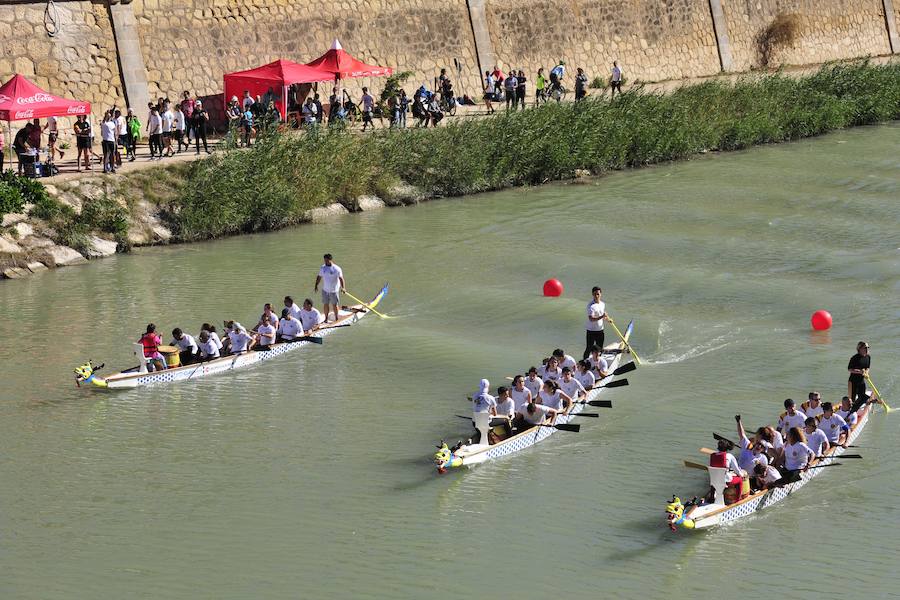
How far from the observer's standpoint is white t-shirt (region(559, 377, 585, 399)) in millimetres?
18359

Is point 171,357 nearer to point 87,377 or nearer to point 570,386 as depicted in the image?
point 87,377

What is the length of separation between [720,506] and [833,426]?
2665 mm

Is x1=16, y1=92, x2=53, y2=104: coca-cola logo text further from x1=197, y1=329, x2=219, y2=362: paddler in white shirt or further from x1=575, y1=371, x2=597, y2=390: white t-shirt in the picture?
x1=575, y1=371, x2=597, y2=390: white t-shirt

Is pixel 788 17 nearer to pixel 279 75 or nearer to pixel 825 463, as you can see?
pixel 279 75

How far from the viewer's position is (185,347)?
65.9ft

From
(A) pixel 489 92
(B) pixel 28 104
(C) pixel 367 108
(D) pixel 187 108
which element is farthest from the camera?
(A) pixel 489 92

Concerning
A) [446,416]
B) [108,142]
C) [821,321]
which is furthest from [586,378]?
[108,142]

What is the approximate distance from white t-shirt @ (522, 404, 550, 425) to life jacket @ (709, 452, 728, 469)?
3.04m

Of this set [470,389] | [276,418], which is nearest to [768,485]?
[470,389]

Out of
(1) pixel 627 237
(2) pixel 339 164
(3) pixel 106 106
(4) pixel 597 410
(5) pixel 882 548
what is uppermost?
(3) pixel 106 106

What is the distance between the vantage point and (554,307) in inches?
902

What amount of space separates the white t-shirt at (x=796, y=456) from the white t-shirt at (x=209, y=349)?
8.64 metres

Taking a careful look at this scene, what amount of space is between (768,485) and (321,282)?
9838 millimetres

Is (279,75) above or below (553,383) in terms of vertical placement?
above
